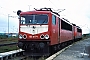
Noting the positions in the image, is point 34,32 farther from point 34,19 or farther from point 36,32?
point 34,19

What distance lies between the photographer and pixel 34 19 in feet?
49.8

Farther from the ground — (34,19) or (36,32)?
(34,19)

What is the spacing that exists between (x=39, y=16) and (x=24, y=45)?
2.23 m

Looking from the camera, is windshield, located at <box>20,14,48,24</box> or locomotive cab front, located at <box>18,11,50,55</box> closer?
locomotive cab front, located at <box>18,11,50,55</box>

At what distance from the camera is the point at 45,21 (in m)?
15.0

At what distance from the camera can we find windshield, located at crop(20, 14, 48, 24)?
14992 millimetres

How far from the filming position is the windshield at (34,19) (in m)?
15.0

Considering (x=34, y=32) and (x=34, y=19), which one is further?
(x=34, y=19)

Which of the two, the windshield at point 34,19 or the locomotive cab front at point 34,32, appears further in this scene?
the windshield at point 34,19

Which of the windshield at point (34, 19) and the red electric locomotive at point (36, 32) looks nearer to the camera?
the red electric locomotive at point (36, 32)

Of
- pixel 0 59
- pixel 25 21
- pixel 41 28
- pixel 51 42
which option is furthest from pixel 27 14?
pixel 0 59

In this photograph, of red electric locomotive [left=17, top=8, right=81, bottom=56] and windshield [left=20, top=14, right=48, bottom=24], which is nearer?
red electric locomotive [left=17, top=8, right=81, bottom=56]

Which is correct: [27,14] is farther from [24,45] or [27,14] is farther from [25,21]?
[24,45]

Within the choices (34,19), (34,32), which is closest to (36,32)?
(34,32)
